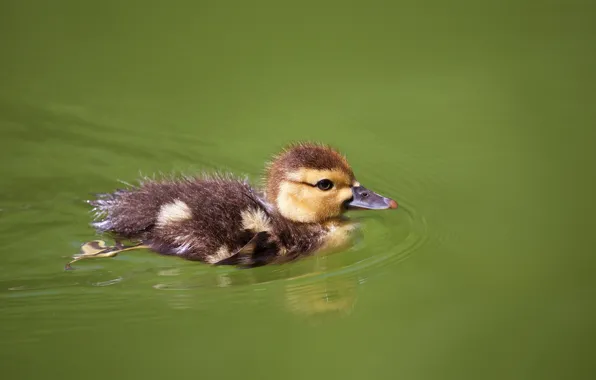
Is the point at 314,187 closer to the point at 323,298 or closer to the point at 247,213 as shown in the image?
the point at 247,213

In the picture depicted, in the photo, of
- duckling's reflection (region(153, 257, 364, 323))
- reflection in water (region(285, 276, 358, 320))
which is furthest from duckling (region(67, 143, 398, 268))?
reflection in water (region(285, 276, 358, 320))

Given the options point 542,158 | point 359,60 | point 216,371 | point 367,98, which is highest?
point 359,60

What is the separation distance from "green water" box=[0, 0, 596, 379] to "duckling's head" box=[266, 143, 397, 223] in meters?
0.20

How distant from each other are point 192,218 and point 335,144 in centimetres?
131

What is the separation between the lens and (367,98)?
17.9 feet

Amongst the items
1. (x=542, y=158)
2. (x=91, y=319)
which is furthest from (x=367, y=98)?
(x=91, y=319)

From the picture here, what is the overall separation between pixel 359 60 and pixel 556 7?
5.34 feet

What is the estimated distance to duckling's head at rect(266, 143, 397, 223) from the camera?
4.00m

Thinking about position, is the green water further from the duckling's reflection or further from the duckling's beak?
the duckling's beak

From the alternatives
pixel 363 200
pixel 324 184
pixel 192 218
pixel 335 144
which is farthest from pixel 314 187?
pixel 335 144

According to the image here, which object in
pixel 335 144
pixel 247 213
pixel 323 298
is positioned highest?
pixel 335 144

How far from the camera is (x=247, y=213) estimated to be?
3.89 meters

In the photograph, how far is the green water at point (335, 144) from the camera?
3.19 metres

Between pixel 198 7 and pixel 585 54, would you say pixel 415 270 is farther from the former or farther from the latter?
pixel 198 7
